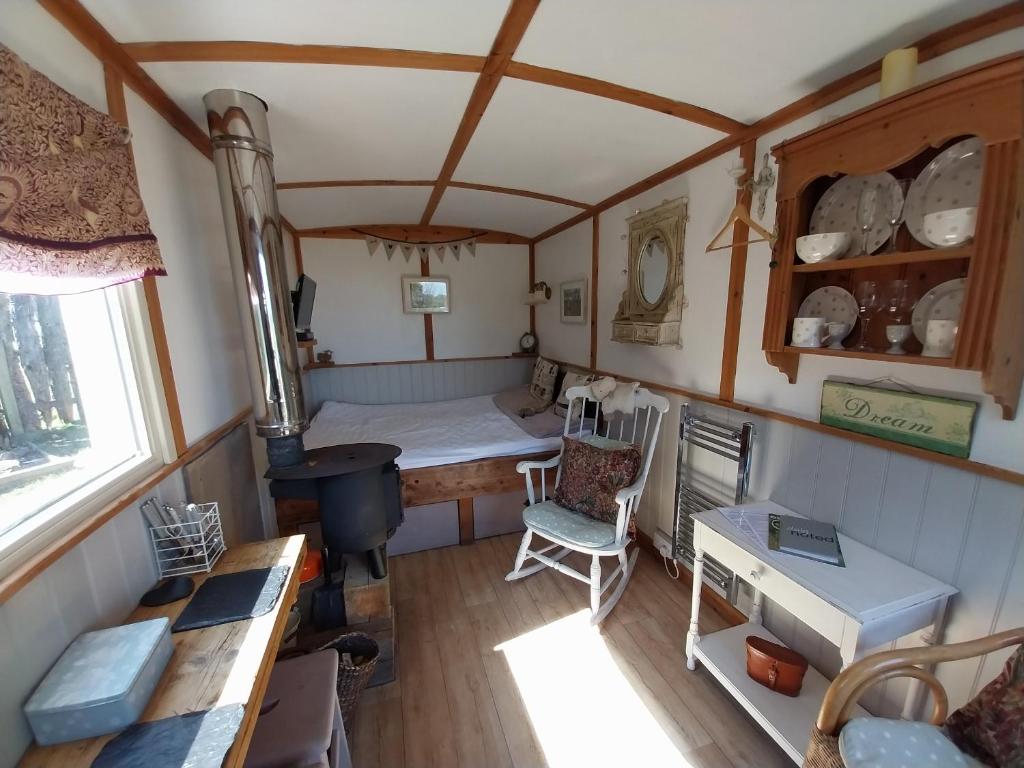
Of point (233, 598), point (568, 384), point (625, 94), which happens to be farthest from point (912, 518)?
point (568, 384)

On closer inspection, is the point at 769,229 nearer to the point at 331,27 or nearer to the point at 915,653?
the point at 915,653

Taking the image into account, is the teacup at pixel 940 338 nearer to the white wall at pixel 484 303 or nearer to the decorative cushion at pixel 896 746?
the decorative cushion at pixel 896 746

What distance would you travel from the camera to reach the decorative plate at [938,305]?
1.08 m

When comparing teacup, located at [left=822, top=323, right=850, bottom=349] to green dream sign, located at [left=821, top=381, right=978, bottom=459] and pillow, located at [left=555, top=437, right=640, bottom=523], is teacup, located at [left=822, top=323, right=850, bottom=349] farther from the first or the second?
pillow, located at [left=555, top=437, right=640, bottom=523]

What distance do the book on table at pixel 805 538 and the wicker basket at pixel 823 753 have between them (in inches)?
18.9

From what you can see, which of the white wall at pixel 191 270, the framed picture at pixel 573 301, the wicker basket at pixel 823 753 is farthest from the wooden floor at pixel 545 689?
the framed picture at pixel 573 301

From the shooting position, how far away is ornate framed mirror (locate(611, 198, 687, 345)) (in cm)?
217

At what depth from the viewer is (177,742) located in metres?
0.70

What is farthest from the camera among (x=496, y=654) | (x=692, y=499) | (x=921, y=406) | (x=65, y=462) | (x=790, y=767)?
(x=692, y=499)

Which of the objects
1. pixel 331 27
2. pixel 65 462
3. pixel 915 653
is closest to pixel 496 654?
pixel 915 653

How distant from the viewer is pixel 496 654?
5.90 ft

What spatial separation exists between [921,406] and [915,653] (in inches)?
26.9

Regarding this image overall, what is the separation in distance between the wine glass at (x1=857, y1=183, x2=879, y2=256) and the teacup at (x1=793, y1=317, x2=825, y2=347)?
235 mm

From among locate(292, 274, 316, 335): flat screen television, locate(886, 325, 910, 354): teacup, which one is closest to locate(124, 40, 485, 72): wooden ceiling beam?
locate(292, 274, 316, 335): flat screen television
